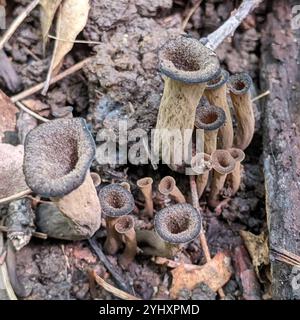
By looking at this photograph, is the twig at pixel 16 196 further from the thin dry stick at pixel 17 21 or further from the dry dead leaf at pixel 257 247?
the dry dead leaf at pixel 257 247

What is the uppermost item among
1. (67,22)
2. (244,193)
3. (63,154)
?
(67,22)

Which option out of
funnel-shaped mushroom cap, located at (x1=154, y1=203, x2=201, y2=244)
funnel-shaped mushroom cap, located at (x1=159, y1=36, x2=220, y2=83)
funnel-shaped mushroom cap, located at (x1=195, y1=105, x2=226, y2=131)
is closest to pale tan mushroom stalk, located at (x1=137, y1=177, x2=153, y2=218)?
funnel-shaped mushroom cap, located at (x1=154, y1=203, x2=201, y2=244)

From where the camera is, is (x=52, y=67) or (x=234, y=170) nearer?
(x=234, y=170)

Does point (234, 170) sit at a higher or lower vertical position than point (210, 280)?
higher

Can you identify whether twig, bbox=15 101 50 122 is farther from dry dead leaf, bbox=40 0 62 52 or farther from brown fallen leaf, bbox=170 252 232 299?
brown fallen leaf, bbox=170 252 232 299

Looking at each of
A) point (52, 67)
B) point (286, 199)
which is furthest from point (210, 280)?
point (52, 67)

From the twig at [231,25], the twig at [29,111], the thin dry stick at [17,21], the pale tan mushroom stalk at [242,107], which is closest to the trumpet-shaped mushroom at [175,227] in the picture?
the pale tan mushroom stalk at [242,107]

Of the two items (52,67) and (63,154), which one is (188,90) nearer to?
(63,154)
